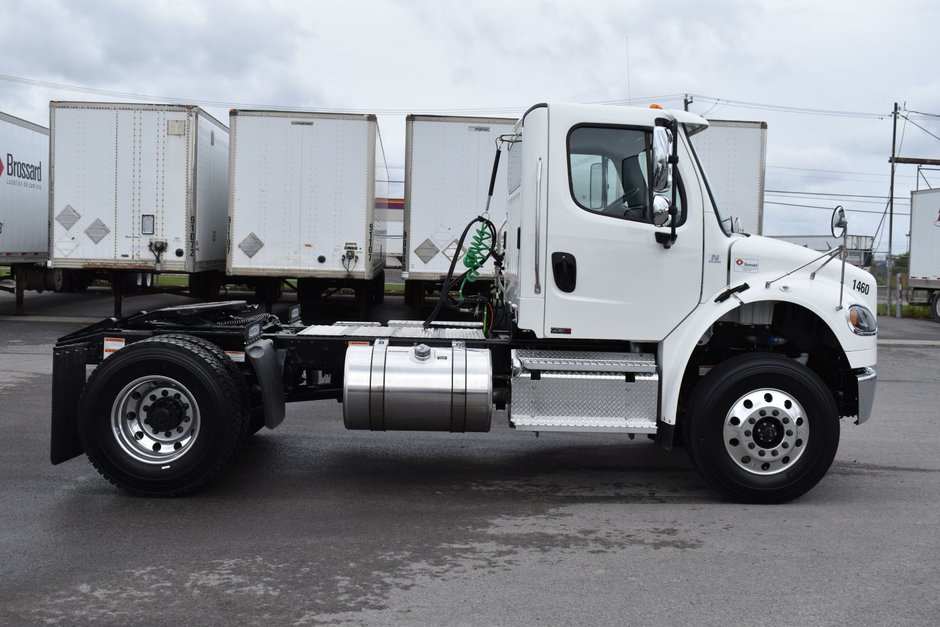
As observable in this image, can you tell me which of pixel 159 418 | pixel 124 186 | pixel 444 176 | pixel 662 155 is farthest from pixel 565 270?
pixel 124 186

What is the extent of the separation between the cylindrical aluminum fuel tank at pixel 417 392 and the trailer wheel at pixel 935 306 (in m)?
21.6

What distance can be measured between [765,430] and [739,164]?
11.2 meters

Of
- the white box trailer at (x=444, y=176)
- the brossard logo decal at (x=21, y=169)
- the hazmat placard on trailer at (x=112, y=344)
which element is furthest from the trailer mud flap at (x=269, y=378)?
the brossard logo decal at (x=21, y=169)

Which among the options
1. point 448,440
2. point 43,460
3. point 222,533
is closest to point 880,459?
point 448,440

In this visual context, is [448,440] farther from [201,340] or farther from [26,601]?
[26,601]

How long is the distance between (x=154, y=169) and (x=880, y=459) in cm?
1307

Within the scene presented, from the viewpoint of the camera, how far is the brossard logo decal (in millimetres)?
17156

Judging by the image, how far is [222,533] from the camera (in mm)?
5211

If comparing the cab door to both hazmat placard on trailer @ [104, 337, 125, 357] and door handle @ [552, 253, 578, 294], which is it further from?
hazmat placard on trailer @ [104, 337, 125, 357]

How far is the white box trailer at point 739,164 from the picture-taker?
16078 millimetres

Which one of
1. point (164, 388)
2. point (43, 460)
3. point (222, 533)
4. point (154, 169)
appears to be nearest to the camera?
point (222, 533)

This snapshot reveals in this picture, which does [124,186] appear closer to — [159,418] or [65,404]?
[65,404]

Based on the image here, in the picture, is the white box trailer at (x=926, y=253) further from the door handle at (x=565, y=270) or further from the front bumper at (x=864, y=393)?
the door handle at (x=565, y=270)

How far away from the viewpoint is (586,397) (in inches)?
239
